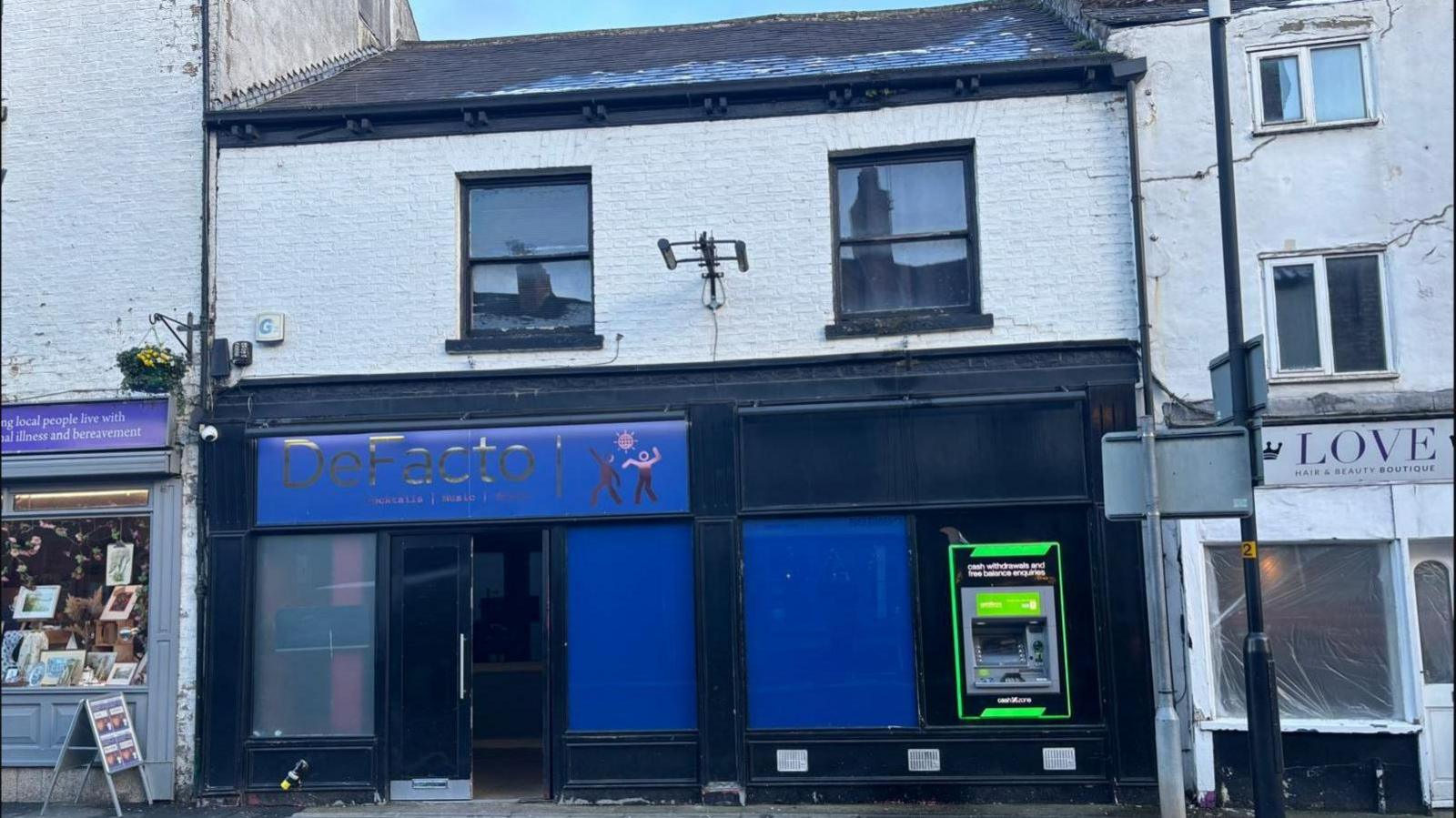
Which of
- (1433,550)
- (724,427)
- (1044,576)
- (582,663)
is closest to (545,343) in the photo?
(724,427)

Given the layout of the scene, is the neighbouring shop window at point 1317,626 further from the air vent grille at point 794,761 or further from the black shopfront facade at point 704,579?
the air vent grille at point 794,761

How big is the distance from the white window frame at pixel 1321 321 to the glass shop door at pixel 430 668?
7067 millimetres

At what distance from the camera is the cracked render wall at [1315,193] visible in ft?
32.7

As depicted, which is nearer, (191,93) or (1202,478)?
(1202,478)

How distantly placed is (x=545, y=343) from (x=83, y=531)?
4.55 metres

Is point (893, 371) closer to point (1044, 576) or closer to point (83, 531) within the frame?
point (1044, 576)

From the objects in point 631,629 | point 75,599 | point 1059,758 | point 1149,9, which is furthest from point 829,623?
point 75,599

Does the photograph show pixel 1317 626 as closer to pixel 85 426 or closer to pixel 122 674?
pixel 122 674

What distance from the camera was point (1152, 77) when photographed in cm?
1043

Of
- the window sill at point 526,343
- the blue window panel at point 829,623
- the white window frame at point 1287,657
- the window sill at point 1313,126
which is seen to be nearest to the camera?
the white window frame at point 1287,657

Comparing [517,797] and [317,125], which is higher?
[317,125]

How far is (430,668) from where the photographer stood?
10367mm

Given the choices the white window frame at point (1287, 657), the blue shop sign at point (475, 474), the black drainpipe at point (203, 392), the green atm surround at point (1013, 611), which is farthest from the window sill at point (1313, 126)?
the black drainpipe at point (203, 392)

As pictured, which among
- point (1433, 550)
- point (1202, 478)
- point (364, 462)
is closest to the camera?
point (1202, 478)
